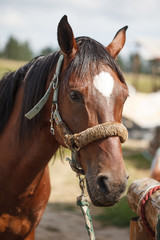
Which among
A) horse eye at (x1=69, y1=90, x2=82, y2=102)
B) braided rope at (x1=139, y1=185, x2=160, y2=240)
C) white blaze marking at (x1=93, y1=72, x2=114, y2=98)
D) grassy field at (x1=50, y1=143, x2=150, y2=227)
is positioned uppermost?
white blaze marking at (x1=93, y1=72, x2=114, y2=98)

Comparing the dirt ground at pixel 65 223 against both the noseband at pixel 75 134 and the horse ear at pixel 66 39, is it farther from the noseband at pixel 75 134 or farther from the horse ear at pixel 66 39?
the horse ear at pixel 66 39

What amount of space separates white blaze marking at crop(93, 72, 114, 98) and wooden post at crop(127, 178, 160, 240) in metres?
0.76

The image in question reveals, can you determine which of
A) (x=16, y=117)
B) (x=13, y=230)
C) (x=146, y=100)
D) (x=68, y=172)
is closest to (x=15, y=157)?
(x=16, y=117)

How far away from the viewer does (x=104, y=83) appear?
75.9 inches

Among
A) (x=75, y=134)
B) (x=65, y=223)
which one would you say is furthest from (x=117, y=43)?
(x=65, y=223)

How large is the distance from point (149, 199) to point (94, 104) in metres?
0.78

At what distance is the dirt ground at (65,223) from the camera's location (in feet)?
15.5

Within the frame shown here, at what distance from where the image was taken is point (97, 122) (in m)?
1.89

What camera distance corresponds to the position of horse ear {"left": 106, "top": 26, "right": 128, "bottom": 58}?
234 centimetres

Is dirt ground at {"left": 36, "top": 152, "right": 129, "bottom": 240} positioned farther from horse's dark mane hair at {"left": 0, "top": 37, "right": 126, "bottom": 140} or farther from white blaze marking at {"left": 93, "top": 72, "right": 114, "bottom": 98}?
white blaze marking at {"left": 93, "top": 72, "right": 114, "bottom": 98}

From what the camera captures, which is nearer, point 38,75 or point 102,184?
point 102,184

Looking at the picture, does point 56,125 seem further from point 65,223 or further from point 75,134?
point 65,223

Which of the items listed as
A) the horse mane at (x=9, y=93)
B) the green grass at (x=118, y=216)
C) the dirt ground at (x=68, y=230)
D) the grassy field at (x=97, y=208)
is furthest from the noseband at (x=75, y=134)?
the green grass at (x=118, y=216)

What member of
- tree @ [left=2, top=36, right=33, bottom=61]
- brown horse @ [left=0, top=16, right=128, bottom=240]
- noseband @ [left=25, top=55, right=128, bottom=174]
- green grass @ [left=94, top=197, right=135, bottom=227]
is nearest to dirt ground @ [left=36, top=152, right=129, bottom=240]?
green grass @ [left=94, top=197, right=135, bottom=227]
